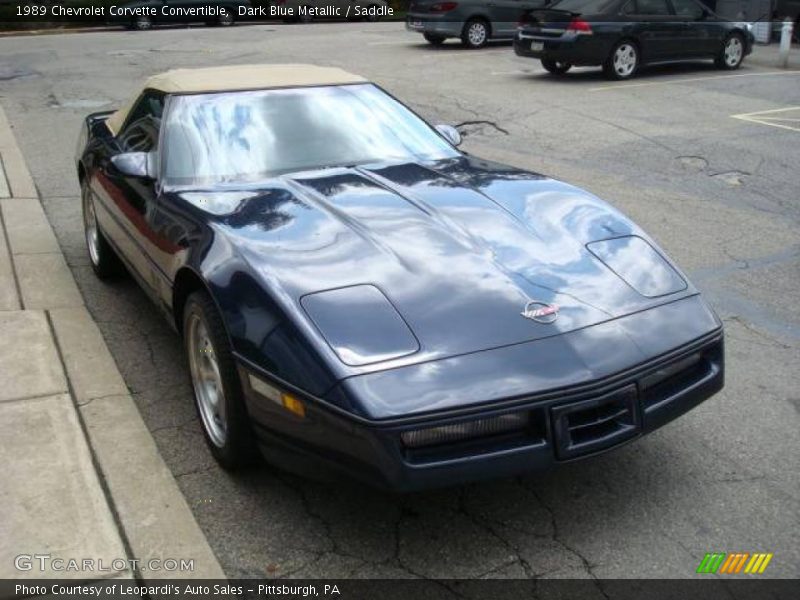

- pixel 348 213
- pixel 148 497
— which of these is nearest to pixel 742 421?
pixel 348 213

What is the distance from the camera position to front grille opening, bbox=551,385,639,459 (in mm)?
2951

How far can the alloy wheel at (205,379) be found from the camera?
11.8 feet

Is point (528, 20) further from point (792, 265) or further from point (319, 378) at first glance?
point (319, 378)

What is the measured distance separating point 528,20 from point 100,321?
11.4 meters

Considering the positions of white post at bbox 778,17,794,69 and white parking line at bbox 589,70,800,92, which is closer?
white parking line at bbox 589,70,800,92

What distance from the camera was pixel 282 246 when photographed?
354cm

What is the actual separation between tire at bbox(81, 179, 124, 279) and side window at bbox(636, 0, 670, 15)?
10.8 meters

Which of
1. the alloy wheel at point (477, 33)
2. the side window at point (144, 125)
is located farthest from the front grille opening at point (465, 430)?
the alloy wheel at point (477, 33)

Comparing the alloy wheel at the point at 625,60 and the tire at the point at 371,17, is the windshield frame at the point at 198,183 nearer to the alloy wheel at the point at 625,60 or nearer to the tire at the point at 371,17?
the alloy wheel at the point at 625,60

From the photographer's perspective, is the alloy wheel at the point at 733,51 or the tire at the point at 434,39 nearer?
the alloy wheel at the point at 733,51

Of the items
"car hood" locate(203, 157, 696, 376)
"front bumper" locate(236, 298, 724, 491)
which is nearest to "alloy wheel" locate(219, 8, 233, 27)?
"car hood" locate(203, 157, 696, 376)

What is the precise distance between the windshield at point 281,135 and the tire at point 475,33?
14.7 metres

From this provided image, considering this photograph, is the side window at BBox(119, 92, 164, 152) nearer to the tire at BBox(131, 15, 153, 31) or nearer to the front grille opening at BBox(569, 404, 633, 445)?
the front grille opening at BBox(569, 404, 633, 445)

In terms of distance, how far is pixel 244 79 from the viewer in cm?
505
